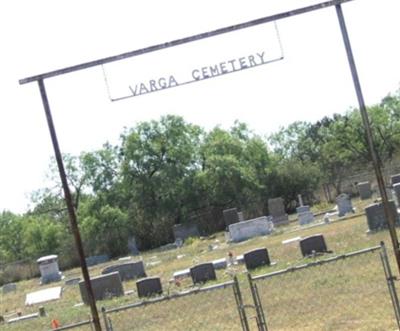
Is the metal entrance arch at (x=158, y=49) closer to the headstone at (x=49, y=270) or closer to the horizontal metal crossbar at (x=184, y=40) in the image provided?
the horizontal metal crossbar at (x=184, y=40)

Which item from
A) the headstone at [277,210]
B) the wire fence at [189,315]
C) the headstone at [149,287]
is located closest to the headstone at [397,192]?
the headstone at [149,287]

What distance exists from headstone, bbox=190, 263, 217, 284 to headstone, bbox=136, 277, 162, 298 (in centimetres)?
124

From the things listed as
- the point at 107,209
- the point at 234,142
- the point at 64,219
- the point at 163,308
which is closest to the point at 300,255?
the point at 163,308

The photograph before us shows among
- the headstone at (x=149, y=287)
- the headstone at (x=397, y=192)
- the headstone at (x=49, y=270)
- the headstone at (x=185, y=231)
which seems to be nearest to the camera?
the headstone at (x=149, y=287)

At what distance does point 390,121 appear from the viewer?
66.4 metres

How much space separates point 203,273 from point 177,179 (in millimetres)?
35299

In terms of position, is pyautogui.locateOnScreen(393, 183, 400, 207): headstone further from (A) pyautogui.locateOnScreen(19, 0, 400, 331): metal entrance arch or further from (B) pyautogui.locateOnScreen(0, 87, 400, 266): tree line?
(B) pyautogui.locateOnScreen(0, 87, 400, 266): tree line

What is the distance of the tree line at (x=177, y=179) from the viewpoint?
5347 cm

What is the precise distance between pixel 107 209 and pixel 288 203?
1460 cm

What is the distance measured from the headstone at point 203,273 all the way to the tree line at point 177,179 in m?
30.6

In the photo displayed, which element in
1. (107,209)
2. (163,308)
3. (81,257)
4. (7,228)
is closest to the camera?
(81,257)

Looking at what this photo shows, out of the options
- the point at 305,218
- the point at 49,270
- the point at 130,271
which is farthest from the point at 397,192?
the point at 49,270

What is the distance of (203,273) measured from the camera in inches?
822

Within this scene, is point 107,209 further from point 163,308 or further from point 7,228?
point 163,308
